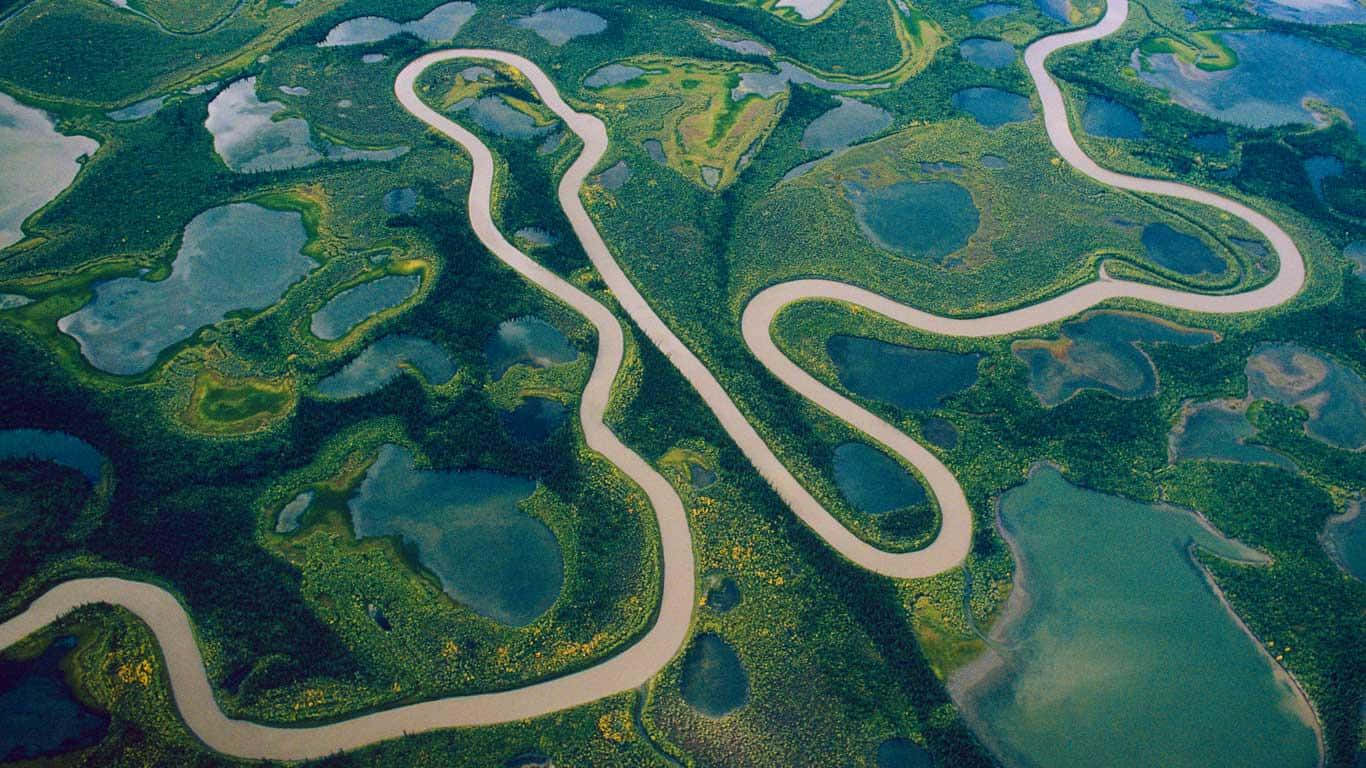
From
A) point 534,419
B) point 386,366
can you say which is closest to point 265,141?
point 386,366

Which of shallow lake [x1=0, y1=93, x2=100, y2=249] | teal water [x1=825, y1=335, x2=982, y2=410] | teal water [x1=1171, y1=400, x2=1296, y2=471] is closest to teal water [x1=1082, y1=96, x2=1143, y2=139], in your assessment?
teal water [x1=1171, y1=400, x2=1296, y2=471]

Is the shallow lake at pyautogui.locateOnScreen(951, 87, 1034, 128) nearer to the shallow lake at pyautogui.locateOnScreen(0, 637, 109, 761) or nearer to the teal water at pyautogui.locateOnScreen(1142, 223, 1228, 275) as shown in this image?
the teal water at pyautogui.locateOnScreen(1142, 223, 1228, 275)

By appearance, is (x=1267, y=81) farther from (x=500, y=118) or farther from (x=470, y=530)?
(x=470, y=530)

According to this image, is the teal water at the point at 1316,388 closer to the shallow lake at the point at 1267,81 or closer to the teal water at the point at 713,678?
the shallow lake at the point at 1267,81

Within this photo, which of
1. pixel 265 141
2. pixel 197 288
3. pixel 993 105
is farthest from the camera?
pixel 993 105

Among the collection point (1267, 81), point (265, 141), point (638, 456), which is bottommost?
point (638, 456)
